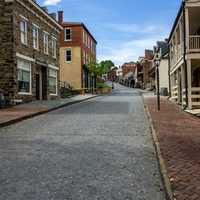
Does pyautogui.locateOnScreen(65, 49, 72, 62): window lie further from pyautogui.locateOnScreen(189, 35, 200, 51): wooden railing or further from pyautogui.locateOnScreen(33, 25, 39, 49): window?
pyautogui.locateOnScreen(189, 35, 200, 51): wooden railing

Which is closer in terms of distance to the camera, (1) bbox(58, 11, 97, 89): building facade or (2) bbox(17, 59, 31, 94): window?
(2) bbox(17, 59, 31, 94): window

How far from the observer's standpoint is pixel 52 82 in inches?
1383

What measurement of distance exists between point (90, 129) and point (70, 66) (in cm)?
4109

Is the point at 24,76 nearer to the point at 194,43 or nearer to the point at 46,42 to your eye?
the point at 46,42

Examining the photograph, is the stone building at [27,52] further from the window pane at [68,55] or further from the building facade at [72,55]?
the window pane at [68,55]

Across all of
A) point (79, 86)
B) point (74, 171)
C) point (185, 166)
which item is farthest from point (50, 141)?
point (79, 86)

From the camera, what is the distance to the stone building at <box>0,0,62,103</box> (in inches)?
986

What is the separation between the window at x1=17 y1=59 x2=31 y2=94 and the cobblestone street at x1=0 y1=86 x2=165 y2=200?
14056mm

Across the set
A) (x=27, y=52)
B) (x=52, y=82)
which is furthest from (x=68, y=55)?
(x=27, y=52)

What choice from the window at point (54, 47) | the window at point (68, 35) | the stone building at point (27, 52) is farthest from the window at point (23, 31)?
the window at point (68, 35)

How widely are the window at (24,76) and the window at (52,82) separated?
579cm

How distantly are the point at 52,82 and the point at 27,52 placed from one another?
744 cm

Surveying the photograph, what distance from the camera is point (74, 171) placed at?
23.5ft

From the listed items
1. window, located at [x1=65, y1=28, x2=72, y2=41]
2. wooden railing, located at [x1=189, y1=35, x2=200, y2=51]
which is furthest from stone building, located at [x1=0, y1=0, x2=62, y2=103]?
window, located at [x1=65, y1=28, x2=72, y2=41]
